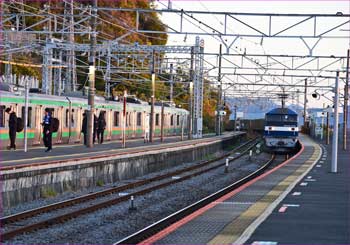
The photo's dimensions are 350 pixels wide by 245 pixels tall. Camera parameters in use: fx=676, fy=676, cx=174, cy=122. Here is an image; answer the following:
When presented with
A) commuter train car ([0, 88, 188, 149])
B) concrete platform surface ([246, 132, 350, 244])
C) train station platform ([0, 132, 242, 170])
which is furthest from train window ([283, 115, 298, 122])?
concrete platform surface ([246, 132, 350, 244])

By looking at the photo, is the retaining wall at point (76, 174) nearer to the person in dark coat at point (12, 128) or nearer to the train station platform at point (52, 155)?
the train station platform at point (52, 155)

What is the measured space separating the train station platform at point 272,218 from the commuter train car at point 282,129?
76.2 ft

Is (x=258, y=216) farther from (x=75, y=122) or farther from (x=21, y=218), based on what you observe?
(x=75, y=122)

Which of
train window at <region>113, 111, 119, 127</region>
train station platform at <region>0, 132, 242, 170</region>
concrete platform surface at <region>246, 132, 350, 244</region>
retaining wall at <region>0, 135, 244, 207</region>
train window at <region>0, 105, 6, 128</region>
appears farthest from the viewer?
train window at <region>113, 111, 119, 127</region>

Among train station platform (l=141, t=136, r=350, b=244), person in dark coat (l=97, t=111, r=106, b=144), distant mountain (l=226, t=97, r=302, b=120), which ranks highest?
distant mountain (l=226, t=97, r=302, b=120)

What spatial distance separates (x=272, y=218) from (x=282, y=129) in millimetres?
31278

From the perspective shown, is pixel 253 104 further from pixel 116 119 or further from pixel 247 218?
pixel 247 218

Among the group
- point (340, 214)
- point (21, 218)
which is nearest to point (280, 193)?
point (340, 214)

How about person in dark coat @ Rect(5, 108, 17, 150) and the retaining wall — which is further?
person in dark coat @ Rect(5, 108, 17, 150)

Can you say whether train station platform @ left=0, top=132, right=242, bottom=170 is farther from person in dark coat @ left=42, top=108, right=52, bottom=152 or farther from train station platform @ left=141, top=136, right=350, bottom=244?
train station platform @ left=141, top=136, right=350, bottom=244

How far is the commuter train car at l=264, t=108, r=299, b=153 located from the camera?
42906 mm

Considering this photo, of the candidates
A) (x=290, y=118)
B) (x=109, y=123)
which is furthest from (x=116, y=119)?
(x=290, y=118)

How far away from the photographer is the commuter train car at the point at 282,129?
141 ft

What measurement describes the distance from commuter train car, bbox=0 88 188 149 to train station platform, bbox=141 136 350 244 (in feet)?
38.1
